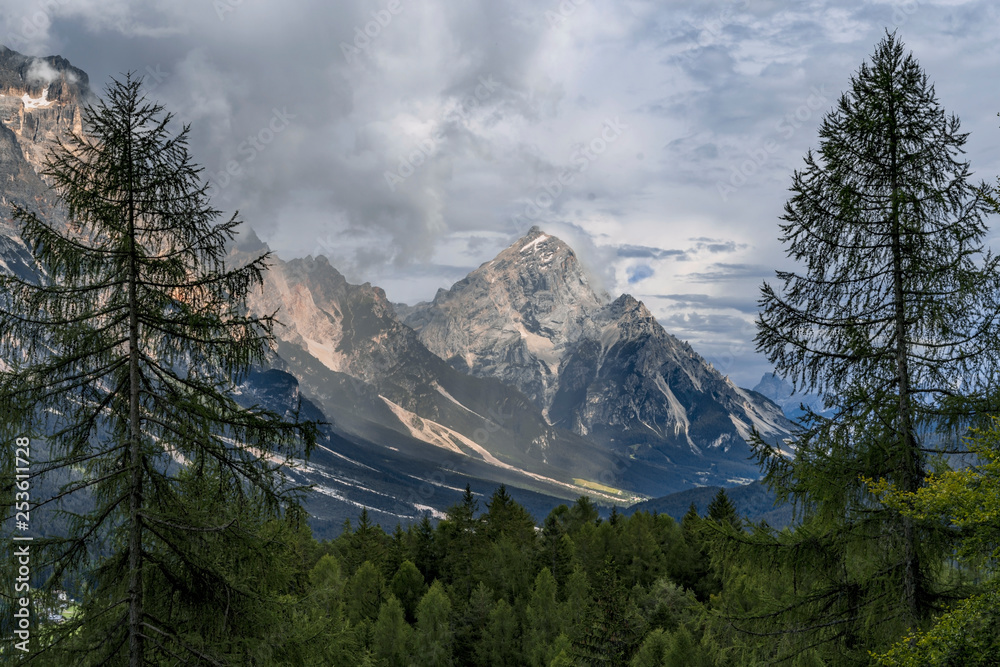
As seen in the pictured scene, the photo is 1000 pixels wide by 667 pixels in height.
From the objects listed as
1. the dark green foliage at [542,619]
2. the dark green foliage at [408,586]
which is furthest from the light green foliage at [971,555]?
the dark green foliage at [408,586]

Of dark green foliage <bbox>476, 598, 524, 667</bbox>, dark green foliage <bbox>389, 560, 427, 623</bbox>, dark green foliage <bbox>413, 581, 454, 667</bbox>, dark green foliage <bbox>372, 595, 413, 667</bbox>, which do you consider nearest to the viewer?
dark green foliage <bbox>372, 595, 413, 667</bbox>

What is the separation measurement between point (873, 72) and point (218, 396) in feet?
46.1

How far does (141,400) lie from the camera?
11.1 meters

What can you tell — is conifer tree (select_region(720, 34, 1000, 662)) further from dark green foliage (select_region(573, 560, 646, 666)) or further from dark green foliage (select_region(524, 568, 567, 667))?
dark green foliage (select_region(524, 568, 567, 667))

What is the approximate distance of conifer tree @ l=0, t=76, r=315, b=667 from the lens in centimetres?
1009

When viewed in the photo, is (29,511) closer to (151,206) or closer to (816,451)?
(151,206)

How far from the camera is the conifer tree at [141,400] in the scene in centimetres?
1009

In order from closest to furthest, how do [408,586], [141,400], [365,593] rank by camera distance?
1. [141,400]
2. [365,593]
3. [408,586]

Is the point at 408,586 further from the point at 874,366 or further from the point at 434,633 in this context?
the point at 874,366

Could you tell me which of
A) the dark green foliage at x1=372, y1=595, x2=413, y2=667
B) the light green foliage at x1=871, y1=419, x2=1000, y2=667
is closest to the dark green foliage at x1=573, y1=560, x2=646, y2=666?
the dark green foliage at x1=372, y1=595, x2=413, y2=667

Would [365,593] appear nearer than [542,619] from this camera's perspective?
No

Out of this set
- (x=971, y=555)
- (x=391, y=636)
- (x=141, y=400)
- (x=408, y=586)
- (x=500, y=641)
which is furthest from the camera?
(x=408, y=586)

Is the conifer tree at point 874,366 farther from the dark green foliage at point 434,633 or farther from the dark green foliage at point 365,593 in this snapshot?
the dark green foliage at point 365,593

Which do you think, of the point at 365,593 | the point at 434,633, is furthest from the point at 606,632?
the point at 365,593
